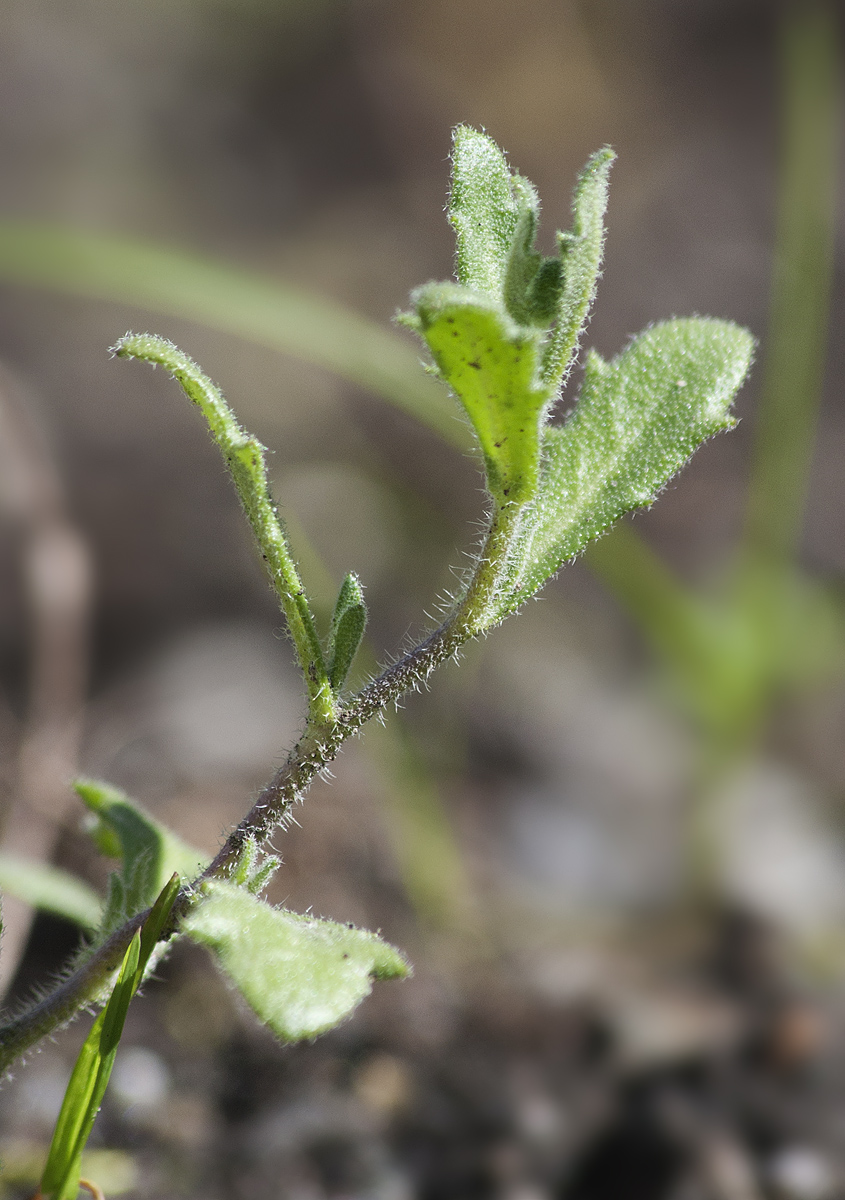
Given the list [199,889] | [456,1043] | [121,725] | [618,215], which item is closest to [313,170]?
[618,215]

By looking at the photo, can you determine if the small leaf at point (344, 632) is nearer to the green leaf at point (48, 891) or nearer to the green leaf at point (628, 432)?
the green leaf at point (628, 432)

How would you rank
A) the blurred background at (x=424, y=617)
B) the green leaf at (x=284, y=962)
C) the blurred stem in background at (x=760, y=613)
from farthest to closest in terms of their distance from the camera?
the blurred stem in background at (x=760, y=613) < the blurred background at (x=424, y=617) < the green leaf at (x=284, y=962)

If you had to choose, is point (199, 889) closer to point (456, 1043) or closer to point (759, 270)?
point (456, 1043)

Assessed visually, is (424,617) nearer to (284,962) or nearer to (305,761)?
(305,761)

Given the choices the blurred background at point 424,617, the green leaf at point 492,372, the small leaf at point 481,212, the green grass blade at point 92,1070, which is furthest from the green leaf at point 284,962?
the blurred background at point 424,617

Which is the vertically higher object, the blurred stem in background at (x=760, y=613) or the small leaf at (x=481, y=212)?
the blurred stem in background at (x=760, y=613)

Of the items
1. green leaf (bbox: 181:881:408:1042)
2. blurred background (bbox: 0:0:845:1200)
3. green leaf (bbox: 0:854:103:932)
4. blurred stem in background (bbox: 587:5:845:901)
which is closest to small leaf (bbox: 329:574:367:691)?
green leaf (bbox: 181:881:408:1042)
